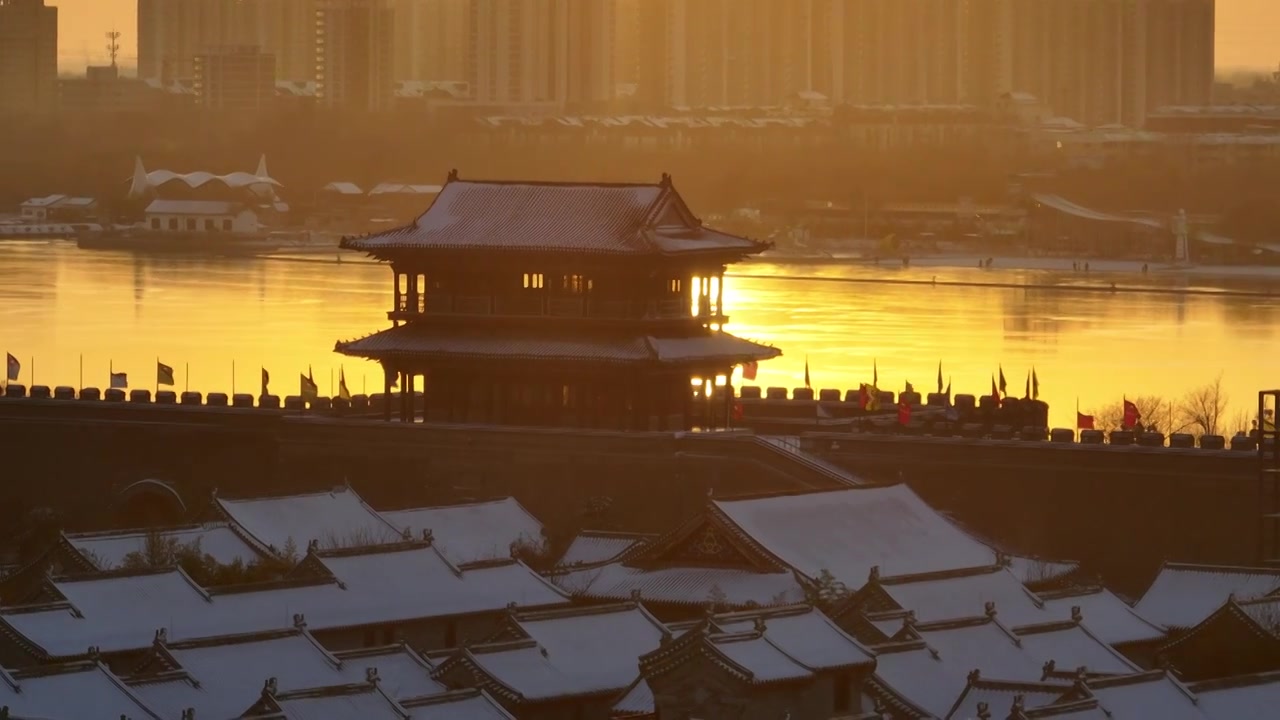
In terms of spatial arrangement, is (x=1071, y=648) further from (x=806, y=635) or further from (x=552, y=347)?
(x=552, y=347)

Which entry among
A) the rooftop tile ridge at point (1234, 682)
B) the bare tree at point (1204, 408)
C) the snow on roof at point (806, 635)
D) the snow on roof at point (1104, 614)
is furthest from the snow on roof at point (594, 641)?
the bare tree at point (1204, 408)

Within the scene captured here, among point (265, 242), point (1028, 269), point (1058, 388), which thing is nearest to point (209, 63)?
point (265, 242)

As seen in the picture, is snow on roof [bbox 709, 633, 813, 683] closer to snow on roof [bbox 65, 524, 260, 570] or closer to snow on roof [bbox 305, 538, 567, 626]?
snow on roof [bbox 305, 538, 567, 626]

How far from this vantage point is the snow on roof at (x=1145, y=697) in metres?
19.1

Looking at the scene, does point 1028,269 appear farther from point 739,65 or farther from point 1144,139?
point 739,65

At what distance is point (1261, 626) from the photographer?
22141 mm

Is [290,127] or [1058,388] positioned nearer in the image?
[1058,388]

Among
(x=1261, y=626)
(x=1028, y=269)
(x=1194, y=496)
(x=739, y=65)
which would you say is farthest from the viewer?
(x=739, y=65)

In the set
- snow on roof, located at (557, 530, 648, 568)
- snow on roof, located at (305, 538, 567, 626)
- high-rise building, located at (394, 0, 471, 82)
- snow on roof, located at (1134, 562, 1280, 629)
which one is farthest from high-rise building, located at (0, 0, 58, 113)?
snow on roof, located at (1134, 562, 1280, 629)

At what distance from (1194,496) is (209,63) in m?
103

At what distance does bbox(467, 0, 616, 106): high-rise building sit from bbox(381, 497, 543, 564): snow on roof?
4012 inches

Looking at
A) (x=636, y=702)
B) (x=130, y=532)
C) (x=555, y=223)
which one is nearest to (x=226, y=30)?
(x=555, y=223)

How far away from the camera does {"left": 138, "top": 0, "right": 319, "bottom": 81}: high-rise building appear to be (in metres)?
163

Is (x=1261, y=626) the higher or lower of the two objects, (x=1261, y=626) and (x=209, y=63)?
the lower
